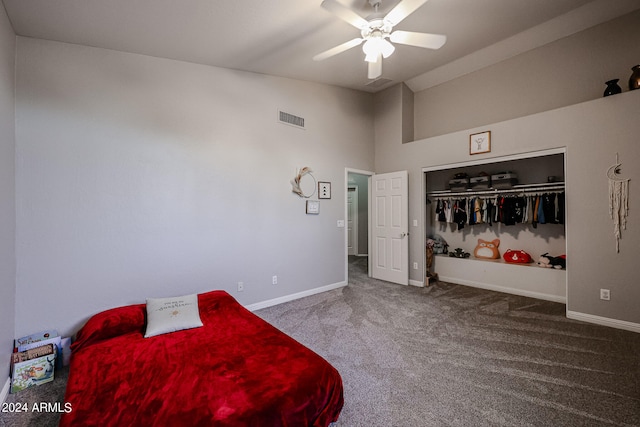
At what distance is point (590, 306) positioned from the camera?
314 centimetres

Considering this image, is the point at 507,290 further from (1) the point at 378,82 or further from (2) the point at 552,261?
(1) the point at 378,82

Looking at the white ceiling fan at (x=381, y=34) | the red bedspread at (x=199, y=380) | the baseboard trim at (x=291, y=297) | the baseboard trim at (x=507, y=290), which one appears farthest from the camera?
the baseboard trim at (x=507, y=290)

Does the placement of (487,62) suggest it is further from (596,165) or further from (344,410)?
(344,410)

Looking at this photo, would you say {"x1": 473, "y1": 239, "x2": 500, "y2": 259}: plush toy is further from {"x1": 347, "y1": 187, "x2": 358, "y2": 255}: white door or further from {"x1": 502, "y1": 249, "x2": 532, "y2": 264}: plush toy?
{"x1": 347, "y1": 187, "x2": 358, "y2": 255}: white door

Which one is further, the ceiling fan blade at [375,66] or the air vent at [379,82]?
the air vent at [379,82]

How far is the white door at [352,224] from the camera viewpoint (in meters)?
8.14

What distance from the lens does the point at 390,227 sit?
4.90 m

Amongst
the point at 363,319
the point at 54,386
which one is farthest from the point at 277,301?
the point at 54,386

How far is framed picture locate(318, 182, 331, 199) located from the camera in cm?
431

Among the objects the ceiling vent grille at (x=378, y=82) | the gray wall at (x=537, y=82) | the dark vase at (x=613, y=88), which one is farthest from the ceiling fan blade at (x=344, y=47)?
the gray wall at (x=537, y=82)

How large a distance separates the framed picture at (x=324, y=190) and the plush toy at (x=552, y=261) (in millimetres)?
3326

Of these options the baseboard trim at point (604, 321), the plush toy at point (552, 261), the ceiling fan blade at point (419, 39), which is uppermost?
the ceiling fan blade at point (419, 39)

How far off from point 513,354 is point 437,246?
2834 millimetres

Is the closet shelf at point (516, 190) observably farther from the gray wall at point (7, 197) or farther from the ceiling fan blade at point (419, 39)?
the gray wall at point (7, 197)
